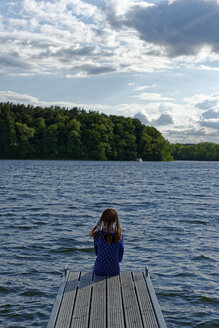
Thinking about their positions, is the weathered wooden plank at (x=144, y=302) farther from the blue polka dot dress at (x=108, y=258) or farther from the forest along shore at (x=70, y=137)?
the forest along shore at (x=70, y=137)

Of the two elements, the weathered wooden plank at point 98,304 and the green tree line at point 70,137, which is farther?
the green tree line at point 70,137

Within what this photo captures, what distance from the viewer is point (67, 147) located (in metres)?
152

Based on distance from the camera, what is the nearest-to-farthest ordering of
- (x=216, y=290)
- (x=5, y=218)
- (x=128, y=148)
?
(x=216, y=290)
(x=5, y=218)
(x=128, y=148)

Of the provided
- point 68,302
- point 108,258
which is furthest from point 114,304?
point 108,258

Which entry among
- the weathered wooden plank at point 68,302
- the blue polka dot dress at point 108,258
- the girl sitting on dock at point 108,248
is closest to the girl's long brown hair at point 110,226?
the girl sitting on dock at point 108,248

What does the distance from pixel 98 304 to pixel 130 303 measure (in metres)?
0.59

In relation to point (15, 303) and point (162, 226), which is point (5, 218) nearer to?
point (162, 226)

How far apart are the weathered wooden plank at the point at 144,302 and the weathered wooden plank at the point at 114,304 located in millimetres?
377

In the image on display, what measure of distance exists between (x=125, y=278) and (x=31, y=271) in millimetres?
4575

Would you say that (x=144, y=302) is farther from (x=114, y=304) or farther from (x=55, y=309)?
(x=55, y=309)

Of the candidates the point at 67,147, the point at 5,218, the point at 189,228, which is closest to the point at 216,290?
the point at 189,228

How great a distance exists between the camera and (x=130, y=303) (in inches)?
292

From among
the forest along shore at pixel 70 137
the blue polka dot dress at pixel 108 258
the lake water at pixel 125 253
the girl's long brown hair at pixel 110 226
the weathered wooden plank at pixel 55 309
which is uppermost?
the forest along shore at pixel 70 137

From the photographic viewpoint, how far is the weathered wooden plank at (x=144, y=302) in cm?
671
